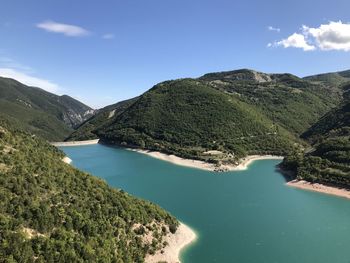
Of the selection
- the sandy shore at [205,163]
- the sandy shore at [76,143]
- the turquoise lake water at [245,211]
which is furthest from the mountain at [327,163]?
the sandy shore at [76,143]

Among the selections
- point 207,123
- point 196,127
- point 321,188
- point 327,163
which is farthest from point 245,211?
point 207,123

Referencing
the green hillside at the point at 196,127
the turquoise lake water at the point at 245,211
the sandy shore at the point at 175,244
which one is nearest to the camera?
the sandy shore at the point at 175,244

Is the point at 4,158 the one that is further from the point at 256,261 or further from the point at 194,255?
the point at 256,261

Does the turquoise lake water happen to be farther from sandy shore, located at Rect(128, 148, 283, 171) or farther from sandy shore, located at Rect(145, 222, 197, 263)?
sandy shore, located at Rect(128, 148, 283, 171)

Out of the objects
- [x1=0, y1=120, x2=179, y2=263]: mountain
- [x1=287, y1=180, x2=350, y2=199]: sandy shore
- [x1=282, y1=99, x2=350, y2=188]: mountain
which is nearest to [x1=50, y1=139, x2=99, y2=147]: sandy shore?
[x1=282, y1=99, x2=350, y2=188]: mountain

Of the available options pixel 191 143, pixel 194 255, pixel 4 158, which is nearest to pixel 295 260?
pixel 194 255

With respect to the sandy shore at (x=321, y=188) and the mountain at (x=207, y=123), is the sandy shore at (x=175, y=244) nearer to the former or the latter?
the sandy shore at (x=321, y=188)

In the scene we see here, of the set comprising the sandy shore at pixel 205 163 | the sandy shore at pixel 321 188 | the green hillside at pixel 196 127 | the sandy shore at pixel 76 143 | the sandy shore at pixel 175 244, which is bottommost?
the sandy shore at pixel 175 244
